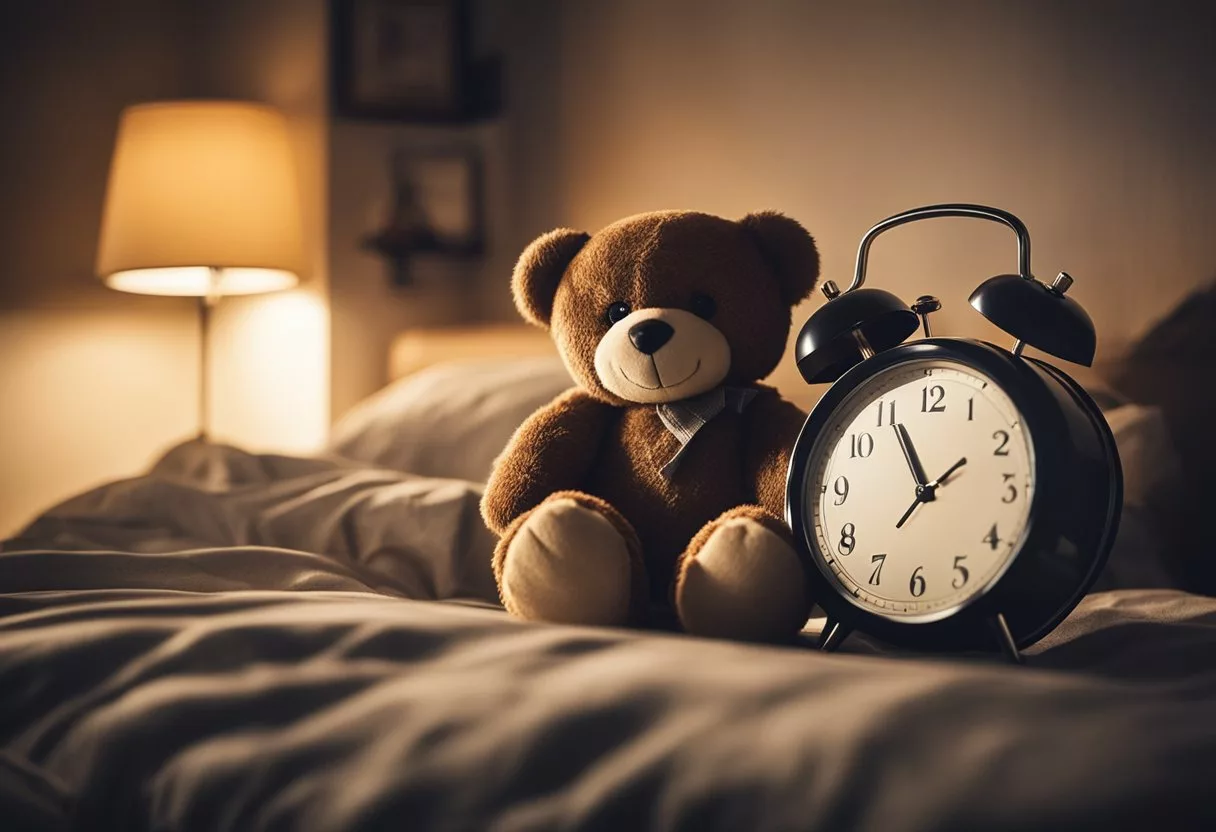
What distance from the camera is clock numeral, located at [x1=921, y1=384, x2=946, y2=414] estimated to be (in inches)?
33.0

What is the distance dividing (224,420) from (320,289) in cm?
54

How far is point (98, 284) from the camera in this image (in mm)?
2824

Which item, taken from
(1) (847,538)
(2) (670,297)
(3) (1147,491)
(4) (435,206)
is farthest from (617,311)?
(4) (435,206)

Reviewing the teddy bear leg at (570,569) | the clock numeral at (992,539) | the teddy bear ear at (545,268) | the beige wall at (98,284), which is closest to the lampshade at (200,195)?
the beige wall at (98,284)

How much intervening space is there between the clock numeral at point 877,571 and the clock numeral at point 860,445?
Answer: 3.0 inches

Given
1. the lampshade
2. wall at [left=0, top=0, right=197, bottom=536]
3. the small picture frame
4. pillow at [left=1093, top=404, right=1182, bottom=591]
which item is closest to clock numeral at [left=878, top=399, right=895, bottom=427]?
pillow at [left=1093, top=404, right=1182, bottom=591]

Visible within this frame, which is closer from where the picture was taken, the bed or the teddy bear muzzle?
the bed

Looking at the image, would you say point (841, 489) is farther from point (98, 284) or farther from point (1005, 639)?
point (98, 284)

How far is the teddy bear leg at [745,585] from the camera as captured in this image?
0.83m

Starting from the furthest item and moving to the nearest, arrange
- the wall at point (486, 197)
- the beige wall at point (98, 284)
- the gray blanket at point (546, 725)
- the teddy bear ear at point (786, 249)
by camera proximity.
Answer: the beige wall at point (98, 284) → the wall at point (486, 197) → the teddy bear ear at point (786, 249) → the gray blanket at point (546, 725)

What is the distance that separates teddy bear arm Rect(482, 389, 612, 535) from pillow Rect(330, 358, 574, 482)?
2.19 ft

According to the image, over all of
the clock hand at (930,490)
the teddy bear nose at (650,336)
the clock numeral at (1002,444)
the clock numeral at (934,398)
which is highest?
the teddy bear nose at (650,336)

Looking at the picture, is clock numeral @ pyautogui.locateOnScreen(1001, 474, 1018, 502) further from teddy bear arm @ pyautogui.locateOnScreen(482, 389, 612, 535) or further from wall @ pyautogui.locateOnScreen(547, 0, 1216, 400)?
wall @ pyautogui.locateOnScreen(547, 0, 1216, 400)

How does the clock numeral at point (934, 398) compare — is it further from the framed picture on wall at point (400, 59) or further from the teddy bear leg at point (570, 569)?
the framed picture on wall at point (400, 59)
